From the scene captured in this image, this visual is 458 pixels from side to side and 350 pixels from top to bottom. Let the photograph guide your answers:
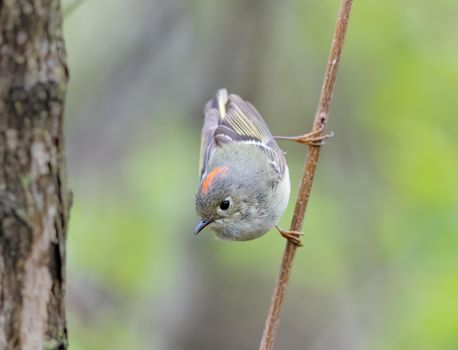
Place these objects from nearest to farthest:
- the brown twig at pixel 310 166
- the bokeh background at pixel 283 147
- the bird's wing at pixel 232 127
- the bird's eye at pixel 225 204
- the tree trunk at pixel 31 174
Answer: the tree trunk at pixel 31 174
the brown twig at pixel 310 166
the bird's eye at pixel 225 204
the bird's wing at pixel 232 127
the bokeh background at pixel 283 147

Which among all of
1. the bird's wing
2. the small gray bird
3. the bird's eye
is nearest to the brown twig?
the small gray bird

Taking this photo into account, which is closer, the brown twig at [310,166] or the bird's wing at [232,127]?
the brown twig at [310,166]

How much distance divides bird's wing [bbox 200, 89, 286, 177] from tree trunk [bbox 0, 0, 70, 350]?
3028mm

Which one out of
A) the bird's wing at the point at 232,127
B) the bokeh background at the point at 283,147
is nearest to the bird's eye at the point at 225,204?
the bird's wing at the point at 232,127

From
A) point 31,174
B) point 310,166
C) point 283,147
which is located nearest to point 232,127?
point 310,166

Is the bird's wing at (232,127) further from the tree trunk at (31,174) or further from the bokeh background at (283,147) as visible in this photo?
the tree trunk at (31,174)

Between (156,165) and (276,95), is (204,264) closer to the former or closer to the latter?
(156,165)

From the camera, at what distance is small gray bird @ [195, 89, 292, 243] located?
13.5 feet

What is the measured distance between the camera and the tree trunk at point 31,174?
153cm

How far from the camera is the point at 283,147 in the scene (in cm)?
791

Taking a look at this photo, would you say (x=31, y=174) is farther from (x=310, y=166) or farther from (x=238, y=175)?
(x=238, y=175)

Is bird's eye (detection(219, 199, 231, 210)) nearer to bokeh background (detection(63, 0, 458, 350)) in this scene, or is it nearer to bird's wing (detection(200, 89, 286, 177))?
bird's wing (detection(200, 89, 286, 177))

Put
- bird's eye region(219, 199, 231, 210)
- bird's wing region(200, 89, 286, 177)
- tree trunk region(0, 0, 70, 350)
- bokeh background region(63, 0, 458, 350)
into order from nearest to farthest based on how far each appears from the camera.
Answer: tree trunk region(0, 0, 70, 350) → bird's eye region(219, 199, 231, 210) → bird's wing region(200, 89, 286, 177) → bokeh background region(63, 0, 458, 350)

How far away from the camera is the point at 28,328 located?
167 cm
